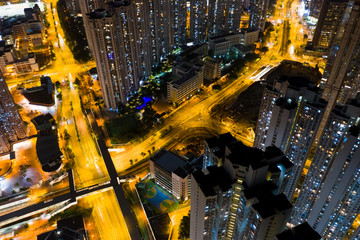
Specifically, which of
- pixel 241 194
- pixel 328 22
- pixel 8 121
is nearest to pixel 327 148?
pixel 241 194

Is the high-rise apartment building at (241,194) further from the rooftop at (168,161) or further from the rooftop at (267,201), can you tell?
the rooftop at (168,161)

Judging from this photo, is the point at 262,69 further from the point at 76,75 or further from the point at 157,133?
the point at 76,75

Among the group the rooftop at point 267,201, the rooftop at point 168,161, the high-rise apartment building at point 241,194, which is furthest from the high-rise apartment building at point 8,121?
the rooftop at point 267,201

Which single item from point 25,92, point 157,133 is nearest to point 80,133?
point 157,133

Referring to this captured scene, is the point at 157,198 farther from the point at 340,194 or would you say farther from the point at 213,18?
the point at 213,18

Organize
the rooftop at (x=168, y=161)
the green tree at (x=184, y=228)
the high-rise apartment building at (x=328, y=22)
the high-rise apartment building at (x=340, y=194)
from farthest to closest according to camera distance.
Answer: the high-rise apartment building at (x=328, y=22) < the rooftop at (x=168, y=161) < the green tree at (x=184, y=228) < the high-rise apartment building at (x=340, y=194)

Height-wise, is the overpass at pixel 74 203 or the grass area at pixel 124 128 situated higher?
the grass area at pixel 124 128

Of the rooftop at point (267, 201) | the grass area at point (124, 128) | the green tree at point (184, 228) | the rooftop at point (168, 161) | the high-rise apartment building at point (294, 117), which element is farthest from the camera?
the grass area at point (124, 128)
